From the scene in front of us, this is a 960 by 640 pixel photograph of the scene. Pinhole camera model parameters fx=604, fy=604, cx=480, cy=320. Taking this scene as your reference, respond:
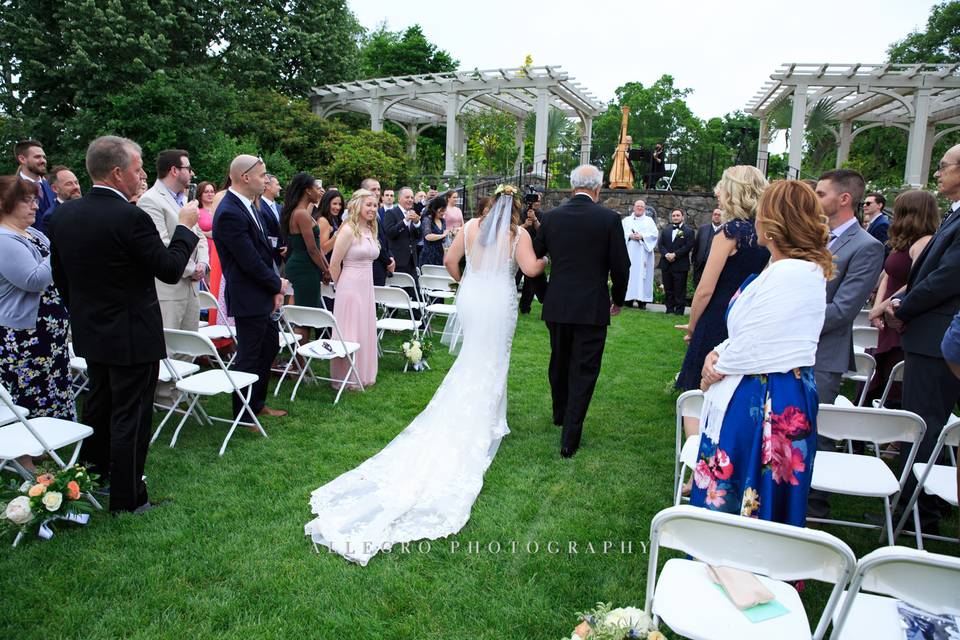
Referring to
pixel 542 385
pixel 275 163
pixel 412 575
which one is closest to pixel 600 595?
pixel 412 575

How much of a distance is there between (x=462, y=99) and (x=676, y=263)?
47.7 ft

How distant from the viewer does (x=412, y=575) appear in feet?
A: 10.2

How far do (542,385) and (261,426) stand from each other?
9.76 feet

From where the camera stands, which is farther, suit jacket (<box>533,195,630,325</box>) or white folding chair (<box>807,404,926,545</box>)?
suit jacket (<box>533,195,630,325</box>)

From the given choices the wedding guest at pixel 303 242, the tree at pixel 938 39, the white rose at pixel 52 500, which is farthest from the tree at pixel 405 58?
the white rose at pixel 52 500

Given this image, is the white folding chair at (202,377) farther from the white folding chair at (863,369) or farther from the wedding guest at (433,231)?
the wedding guest at (433,231)

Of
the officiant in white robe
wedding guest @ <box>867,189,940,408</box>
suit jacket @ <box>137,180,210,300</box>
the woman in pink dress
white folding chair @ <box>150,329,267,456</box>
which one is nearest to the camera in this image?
white folding chair @ <box>150,329,267,456</box>

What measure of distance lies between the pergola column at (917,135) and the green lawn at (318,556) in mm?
17940

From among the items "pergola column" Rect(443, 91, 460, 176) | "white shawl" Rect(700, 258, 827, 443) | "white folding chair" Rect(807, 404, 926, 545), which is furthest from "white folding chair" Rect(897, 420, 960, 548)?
"pergola column" Rect(443, 91, 460, 176)

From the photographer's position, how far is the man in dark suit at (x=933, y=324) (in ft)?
11.3

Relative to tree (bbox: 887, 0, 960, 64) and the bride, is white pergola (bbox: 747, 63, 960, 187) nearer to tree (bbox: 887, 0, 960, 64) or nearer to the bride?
tree (bbox: 887, 0, 960, 64)

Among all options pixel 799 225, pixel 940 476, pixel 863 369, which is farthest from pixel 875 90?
pixel 799 225

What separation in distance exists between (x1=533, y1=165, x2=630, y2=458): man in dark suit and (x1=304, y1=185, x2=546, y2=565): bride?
378mm

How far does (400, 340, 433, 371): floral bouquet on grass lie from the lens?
6957 mm
